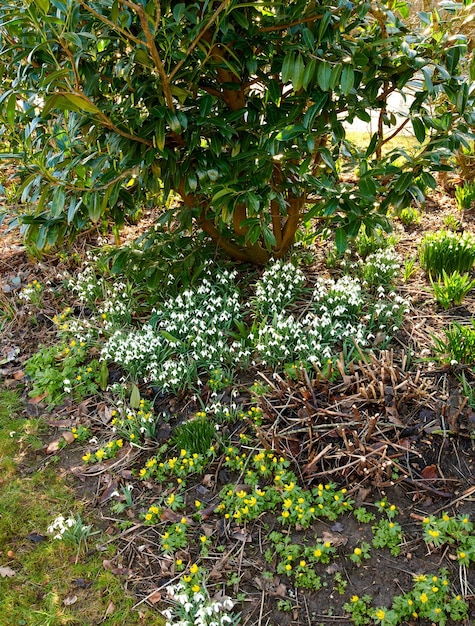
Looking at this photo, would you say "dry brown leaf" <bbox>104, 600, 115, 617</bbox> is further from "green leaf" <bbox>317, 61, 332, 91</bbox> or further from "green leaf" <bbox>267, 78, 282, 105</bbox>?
"green leaf" <bbox>267, 78, 282, 105</bbox>

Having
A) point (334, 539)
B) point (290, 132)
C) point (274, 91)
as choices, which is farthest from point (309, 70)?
point (334, 539)

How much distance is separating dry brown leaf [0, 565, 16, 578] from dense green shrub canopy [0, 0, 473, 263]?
5.16 ft

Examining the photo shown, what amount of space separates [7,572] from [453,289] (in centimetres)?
276

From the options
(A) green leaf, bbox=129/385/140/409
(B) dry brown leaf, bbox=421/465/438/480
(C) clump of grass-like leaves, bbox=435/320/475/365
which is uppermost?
(C) clump of grass-like leaves, bbox=435/320/475/365

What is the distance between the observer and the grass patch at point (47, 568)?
7.31 ft

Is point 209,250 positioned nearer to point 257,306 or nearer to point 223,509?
point 257,306

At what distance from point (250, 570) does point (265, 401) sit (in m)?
0.82

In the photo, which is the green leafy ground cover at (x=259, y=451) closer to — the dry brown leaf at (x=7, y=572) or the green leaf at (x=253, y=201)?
the dry brown leaf at (x=7, y=572)

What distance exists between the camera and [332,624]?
2.05 meters

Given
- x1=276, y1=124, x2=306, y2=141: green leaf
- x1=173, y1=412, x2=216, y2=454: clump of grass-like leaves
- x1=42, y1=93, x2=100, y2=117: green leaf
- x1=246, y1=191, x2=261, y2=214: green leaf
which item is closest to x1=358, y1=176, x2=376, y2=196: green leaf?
x1=276, y1=124, x2=306, y2=141: green leaf

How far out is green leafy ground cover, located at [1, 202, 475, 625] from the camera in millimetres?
2184

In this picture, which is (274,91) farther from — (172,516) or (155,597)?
(155,597)

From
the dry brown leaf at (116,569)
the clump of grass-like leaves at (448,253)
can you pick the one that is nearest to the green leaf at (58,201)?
the dry brown leaf at (116,569)

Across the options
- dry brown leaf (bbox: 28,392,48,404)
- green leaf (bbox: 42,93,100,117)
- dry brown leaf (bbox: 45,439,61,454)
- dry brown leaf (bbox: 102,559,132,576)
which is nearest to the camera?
green leaf (bbox: 42,93,100,117)
